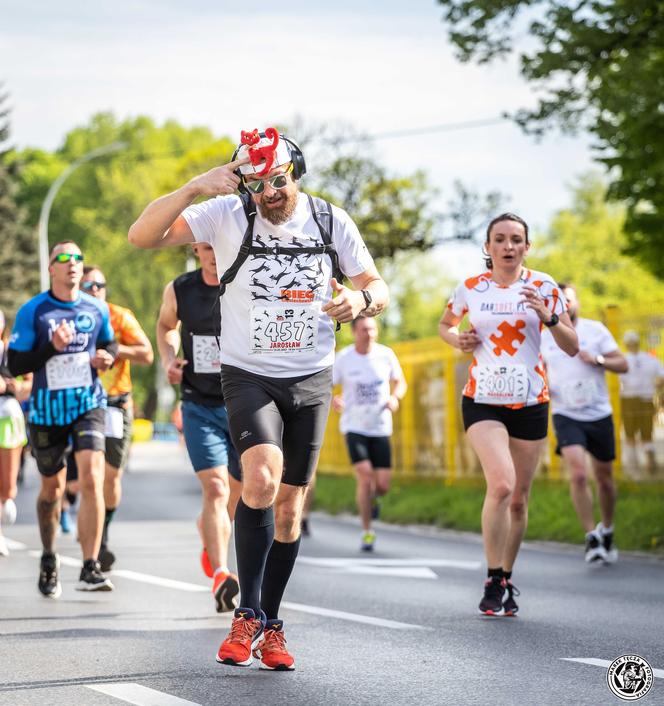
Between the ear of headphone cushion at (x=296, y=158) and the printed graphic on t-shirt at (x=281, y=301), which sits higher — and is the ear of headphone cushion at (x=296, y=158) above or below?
above

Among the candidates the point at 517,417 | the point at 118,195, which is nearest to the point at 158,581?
the point at 517,417

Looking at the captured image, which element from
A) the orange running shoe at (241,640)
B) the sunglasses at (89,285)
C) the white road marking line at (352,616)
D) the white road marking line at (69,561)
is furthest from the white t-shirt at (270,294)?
the white road marking line at (69,561)

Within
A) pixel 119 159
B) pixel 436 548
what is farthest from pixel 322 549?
pixel 119 159

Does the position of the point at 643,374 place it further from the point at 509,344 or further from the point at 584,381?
the point at 509,344

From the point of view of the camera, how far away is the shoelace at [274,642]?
6746mm

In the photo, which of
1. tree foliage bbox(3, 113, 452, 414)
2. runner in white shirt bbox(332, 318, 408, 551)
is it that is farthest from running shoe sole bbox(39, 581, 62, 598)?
tree foliage bbox(3, 113, 452, 414)

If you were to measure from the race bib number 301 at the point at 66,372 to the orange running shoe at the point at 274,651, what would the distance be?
3593mm

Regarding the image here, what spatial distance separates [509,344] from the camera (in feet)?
29.6

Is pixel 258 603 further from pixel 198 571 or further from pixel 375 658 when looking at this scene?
pixel 198 571

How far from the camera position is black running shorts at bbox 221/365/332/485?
673 cm

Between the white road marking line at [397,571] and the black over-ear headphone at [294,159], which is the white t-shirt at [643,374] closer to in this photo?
the white road marking line at [397,571]

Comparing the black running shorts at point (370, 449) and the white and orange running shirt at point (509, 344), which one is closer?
the white and orange running shirt at point (509, 344)

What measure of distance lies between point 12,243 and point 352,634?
2369 inches

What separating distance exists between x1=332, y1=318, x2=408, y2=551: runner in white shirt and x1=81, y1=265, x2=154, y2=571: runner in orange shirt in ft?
12.5
